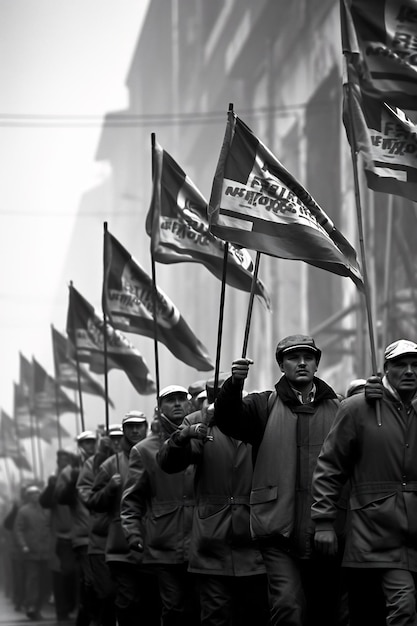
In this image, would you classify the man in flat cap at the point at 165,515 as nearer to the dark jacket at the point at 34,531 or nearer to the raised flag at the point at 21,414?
the dark jacket at the point at 34,531

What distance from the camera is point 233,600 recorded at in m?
10.2

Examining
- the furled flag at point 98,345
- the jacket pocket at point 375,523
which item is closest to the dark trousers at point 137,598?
the jacket pocket at point 375,523

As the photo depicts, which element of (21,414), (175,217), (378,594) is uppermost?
(175,217)

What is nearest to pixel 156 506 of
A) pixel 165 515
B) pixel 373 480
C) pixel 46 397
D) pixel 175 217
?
pixel 165 515

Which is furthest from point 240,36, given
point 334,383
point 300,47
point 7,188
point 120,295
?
point 7,188

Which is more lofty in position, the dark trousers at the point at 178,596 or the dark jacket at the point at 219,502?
the dark jacket at the point at 219,502

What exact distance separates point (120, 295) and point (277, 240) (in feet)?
20.2

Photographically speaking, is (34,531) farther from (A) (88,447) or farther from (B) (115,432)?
(B) (115,432)

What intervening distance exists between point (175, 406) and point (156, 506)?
2.63ft

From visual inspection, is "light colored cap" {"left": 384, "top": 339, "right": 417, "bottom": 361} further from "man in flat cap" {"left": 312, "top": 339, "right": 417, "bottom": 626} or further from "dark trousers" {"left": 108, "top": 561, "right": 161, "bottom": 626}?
"dark trousers" {"left": 108, "top": 561, "right": 161, "bottom": 626}

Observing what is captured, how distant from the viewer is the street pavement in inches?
802

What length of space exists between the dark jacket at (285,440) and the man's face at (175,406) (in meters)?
2.42

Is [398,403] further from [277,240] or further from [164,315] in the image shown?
[164,315]

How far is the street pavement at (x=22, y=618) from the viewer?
20.4 m
